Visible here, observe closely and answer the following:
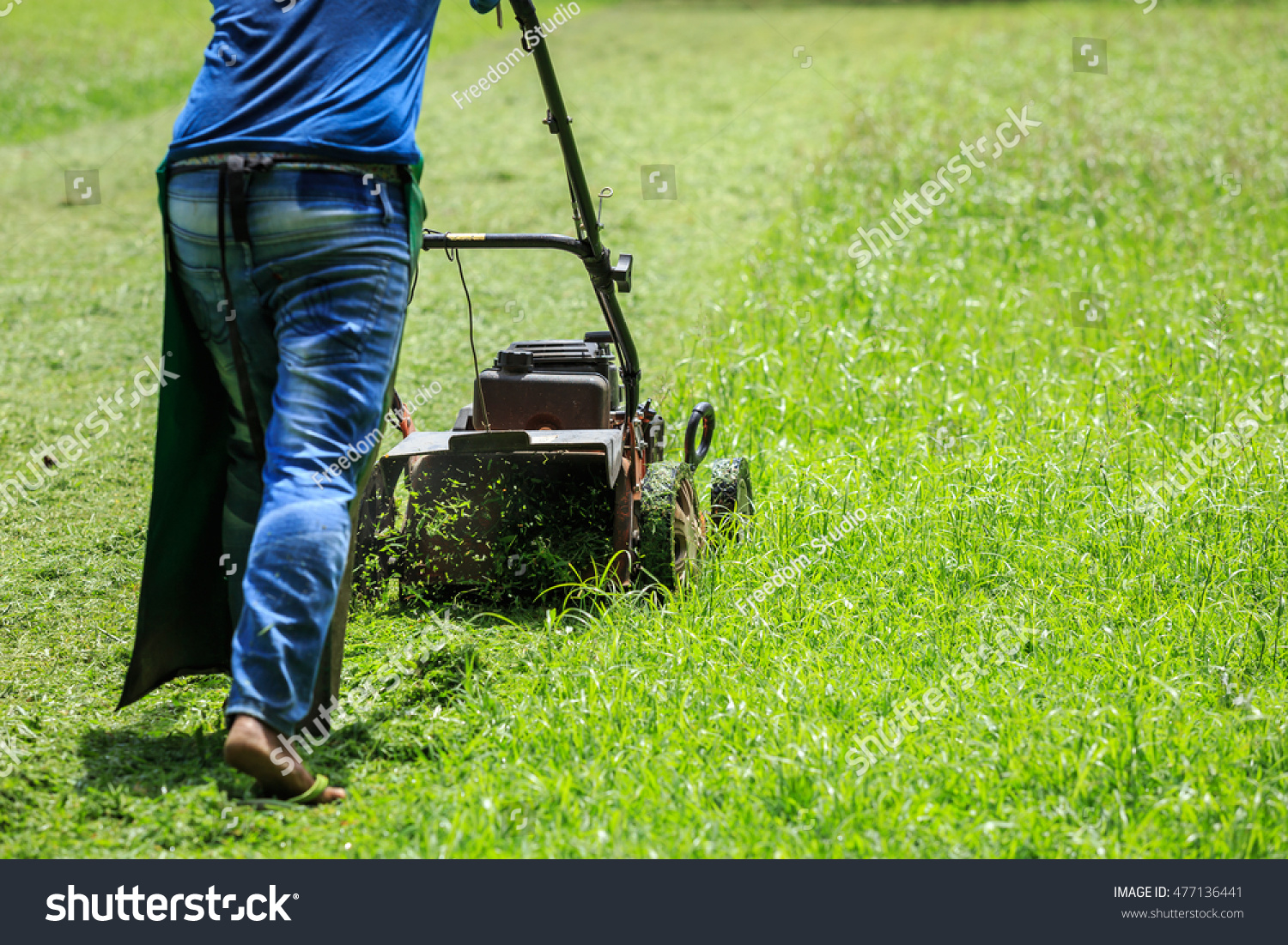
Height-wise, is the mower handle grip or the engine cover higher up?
the engine cover

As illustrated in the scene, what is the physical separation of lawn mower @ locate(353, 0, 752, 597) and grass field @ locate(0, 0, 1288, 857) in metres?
0.15

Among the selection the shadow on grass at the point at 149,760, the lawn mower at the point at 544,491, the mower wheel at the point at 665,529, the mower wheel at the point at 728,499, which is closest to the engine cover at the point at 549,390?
the lawn mower at the point at 544,491

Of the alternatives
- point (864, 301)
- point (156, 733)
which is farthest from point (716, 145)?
point (156, 733)

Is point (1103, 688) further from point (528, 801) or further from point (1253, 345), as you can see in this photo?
point (1253, 345)

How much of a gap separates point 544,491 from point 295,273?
140 cm

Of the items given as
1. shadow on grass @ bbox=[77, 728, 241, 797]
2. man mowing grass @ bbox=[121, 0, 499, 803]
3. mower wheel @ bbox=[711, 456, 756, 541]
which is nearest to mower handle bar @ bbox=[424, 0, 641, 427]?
mower wheel @ bbox=[711, 456, 756, 541]

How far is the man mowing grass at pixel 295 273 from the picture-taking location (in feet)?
9.02

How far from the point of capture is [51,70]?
1766 centimetres

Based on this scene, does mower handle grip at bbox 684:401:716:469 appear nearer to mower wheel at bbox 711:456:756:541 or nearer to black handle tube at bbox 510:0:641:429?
mower wheel at bbox 711:456:756:541

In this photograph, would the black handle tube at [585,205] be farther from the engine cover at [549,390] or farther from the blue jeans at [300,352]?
the blue jeans at [300,352]

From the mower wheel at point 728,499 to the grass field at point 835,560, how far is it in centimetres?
14

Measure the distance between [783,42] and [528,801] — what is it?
20.5 metres

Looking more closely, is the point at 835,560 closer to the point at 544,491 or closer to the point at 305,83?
the point at 544,491

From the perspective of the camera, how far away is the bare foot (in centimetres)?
266
